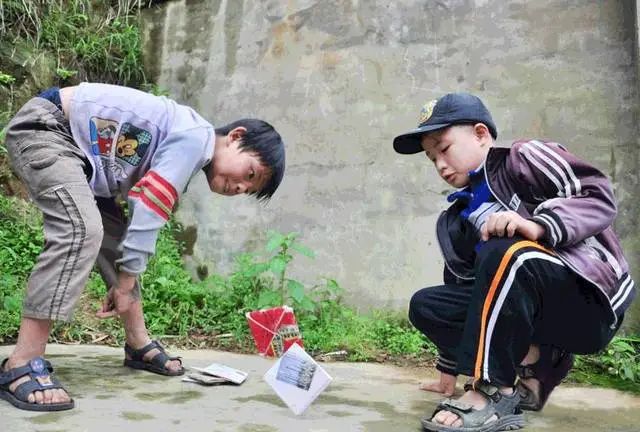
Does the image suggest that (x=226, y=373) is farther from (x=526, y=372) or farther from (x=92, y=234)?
(x=526, y=372)

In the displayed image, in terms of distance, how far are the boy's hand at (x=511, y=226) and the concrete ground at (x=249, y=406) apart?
0.57 metres

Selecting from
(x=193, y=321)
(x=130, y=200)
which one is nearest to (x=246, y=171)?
(x=130, y=200)

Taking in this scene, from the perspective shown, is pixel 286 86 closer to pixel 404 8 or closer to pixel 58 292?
pixel 404 8

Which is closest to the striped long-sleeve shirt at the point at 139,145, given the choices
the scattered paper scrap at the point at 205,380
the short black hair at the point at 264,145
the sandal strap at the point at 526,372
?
the short black hair at the point at 264,145

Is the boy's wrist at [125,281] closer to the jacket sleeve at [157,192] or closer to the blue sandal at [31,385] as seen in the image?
the jacket sleeve at [157,192]

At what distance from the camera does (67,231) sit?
6.45 feet

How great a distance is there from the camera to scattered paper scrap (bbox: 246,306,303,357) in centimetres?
313

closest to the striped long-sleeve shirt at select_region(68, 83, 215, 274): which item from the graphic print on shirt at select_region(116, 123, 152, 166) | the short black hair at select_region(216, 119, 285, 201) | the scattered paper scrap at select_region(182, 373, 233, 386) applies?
the graphic print on shirt at select_region(116, 123, 152, 166)

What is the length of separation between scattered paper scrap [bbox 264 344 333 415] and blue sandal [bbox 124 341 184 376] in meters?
0.64

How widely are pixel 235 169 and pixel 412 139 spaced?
2.07ft

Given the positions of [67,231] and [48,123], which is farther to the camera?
[48,123]

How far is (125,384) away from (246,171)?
0.84 m

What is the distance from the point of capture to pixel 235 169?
7.30ft

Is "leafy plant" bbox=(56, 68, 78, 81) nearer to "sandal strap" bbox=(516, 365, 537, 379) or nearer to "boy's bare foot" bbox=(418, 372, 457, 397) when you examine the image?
"boy's bare foot" bbox=(418, 372, 457, 397)
